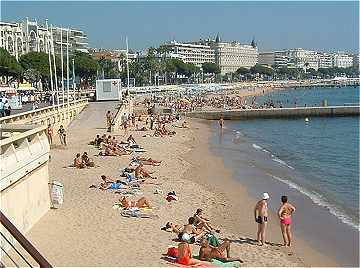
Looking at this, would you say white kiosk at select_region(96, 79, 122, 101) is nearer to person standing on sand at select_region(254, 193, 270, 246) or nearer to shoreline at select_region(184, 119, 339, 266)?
shoreline at select_region(184, 119, 339, 266)

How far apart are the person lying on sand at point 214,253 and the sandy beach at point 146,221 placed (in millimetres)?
387

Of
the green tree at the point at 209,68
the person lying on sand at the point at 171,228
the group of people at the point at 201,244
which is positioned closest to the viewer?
the group of people at the point at 201,244

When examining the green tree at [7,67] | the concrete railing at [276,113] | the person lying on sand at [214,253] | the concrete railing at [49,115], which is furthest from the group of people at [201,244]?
the green tree at [7,67]

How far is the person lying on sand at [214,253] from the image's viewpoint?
34.0 ft

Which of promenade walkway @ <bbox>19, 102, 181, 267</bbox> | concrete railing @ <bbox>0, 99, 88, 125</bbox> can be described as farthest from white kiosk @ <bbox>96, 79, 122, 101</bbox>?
promenade walkway @ <bbox>19, 102, 181, 267</bbox>

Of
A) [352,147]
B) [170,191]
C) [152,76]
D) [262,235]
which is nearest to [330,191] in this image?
[170,191]

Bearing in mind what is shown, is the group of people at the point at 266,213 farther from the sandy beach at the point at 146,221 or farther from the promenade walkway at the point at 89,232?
the promenade walkway at the point at 89,232

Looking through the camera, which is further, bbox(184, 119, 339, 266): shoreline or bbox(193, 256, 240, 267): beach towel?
bbox(184, 119, 339, 266): shoreline

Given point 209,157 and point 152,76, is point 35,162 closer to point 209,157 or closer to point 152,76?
point 209,157

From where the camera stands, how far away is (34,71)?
230ft

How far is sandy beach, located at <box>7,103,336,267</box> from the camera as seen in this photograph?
1055cm

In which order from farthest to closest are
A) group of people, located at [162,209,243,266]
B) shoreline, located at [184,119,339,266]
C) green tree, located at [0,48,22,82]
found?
green tree, located at [0,48,22,82] < shoreline, located at [184,119,339,266] < group of people, located at [162,209,243,266]

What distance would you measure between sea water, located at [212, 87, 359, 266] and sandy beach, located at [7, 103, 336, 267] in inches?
56.6

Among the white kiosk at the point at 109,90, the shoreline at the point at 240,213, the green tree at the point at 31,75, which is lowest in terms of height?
the shoreline at the point at 240,213
